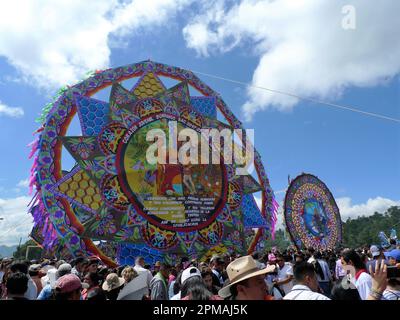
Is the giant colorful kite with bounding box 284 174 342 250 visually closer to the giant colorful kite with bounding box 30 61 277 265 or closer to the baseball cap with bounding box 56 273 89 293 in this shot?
the giant colorful kite with bounding box 30 61 277 265

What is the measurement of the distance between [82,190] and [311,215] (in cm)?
1576

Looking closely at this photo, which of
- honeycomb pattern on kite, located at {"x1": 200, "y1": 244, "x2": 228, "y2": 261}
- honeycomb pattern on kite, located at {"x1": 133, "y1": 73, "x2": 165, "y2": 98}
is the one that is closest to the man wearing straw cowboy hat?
honeycomb pattern on kite, located at {"x1": 200, "y1": 244, "x2": 228, "y2": 261}

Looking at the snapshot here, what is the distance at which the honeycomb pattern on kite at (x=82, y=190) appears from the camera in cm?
1298

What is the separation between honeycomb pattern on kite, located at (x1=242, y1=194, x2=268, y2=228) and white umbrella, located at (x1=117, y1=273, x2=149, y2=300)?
1273 centimetres

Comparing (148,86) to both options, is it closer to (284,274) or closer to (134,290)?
(284,274)

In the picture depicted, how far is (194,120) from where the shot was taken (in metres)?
16.8

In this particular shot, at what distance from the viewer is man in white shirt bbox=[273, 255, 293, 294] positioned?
662 cm

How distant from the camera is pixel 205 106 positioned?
58.3 ft

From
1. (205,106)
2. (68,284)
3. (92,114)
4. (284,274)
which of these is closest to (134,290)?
(68,284)

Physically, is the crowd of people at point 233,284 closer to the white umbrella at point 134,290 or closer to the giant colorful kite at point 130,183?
the white umbrella at point 134,290

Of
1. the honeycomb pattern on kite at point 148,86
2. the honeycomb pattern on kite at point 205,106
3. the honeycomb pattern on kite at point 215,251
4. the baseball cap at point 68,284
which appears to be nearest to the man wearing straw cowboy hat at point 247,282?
the baseball cap at point 68,284

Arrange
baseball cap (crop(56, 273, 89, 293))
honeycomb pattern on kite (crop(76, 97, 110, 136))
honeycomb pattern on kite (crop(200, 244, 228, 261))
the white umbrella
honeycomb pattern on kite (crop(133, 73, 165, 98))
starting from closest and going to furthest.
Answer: baseball cap (crop(56, 273, 89, 293))
the white umbrella
honeycomb pattern on kite (crop(76, 97, 110, 136))
honeycomb pattern on kite (crop(200, 244, 228, 261))
honeycomb pattern on kite (crop(133, 73, 165, 98))
